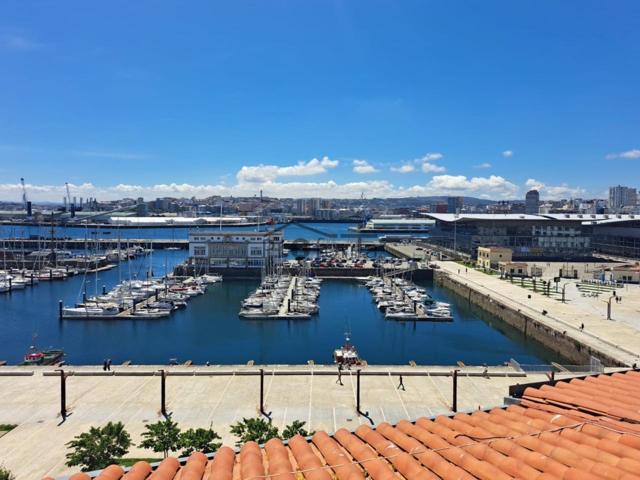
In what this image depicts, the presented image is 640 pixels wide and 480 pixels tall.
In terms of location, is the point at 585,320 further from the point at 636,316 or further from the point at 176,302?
the point at 176,302

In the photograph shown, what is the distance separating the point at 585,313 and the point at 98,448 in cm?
2080

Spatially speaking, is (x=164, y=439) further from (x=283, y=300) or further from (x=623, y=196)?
(x=623, y=196)

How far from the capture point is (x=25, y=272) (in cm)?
3597

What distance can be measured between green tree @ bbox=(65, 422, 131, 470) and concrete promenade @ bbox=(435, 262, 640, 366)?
45.5ft

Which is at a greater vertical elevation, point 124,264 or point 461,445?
point 461,445

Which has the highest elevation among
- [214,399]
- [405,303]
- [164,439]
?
[164,439]

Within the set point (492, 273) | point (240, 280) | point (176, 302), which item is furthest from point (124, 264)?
point (492, 273)

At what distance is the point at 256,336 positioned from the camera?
21.0 meters

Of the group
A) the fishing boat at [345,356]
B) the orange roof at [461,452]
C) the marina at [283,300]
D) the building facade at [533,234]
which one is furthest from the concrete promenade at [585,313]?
the building facade at [533,234]

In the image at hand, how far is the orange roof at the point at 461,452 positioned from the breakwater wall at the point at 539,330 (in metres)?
11.5

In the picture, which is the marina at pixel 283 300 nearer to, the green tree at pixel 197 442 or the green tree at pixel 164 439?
the green tree at pixel 164 439

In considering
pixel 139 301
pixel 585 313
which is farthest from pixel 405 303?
pixel 139 301

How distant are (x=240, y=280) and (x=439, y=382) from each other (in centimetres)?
2493

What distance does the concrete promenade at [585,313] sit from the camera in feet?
52.6
